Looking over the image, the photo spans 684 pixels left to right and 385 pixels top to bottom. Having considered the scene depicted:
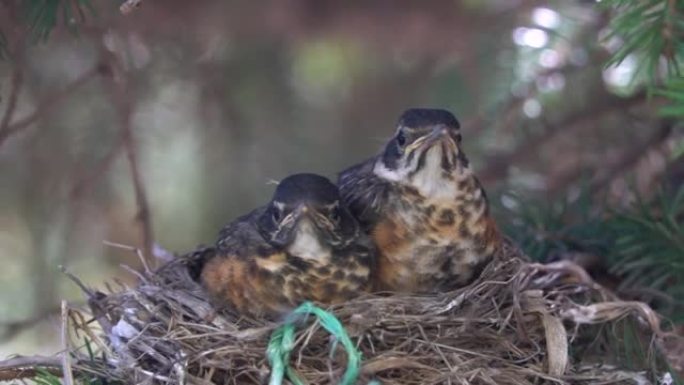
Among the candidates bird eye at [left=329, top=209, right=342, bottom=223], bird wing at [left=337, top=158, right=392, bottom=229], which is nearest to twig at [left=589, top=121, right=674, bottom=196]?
bird wing at [left=337, top=158, right=392, bottom=229]

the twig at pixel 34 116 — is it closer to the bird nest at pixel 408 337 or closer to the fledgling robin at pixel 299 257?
the bird nest at pixel 408 337

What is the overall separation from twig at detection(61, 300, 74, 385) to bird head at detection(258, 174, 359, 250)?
402 millimetres

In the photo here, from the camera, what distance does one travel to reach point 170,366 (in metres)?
2.02

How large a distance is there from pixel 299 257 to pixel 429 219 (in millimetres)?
248

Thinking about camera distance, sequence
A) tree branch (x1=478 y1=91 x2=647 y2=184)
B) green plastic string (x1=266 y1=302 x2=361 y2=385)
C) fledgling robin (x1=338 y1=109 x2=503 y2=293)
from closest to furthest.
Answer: green plastic string (x1=266 y1=302 x2=361 y2=385)
fledgling robin (x1=338 y1=109 x2=503 y2=293)
tree branch (x1=478 y1=91 x2=647 y2=184)

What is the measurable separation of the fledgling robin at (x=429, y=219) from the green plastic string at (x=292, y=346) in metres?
0.31

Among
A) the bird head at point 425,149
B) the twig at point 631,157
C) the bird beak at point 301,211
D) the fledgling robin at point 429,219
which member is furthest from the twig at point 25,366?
the twig at point 631,157

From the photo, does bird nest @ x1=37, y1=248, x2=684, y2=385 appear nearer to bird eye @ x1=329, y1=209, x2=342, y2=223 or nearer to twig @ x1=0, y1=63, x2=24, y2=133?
bird eye @ x1=329, y1=209, x2=342, y2=223

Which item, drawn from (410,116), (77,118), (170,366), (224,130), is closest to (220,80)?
(224,130)

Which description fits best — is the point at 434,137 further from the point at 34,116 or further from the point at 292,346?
the point at 34,116

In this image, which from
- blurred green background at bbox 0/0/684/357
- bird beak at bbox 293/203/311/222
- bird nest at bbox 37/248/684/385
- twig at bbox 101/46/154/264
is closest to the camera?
bird nest at bbox 37/248/684/385

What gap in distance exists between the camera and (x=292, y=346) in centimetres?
197

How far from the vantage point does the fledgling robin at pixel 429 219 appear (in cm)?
227

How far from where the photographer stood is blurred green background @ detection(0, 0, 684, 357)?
2.85 meters
